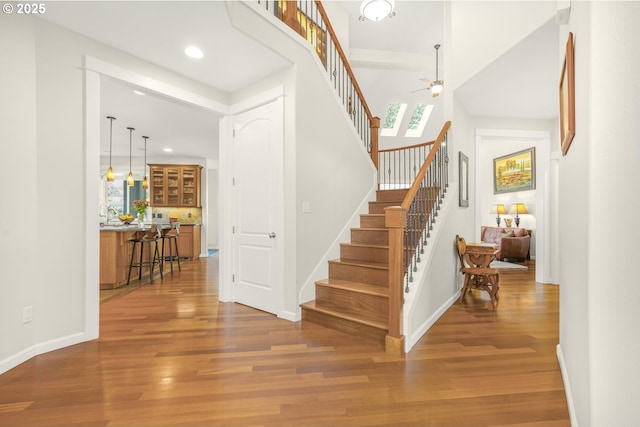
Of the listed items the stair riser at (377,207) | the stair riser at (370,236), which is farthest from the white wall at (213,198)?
the stair riser at (370,236)

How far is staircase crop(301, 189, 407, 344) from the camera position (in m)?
2.83

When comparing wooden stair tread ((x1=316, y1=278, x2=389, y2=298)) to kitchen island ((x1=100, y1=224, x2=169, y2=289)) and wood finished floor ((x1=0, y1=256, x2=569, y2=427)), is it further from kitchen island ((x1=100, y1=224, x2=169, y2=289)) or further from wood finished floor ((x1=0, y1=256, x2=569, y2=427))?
kitchen island ((x1=100, y1=224, x2=169, y2=289))

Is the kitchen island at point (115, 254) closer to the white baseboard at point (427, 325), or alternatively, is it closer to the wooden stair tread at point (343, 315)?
the wooden stair tread at point (343, 315)

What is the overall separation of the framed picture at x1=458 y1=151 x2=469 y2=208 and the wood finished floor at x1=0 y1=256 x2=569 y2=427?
1.68 m

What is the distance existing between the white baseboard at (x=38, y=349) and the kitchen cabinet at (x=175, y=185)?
20.6 feet

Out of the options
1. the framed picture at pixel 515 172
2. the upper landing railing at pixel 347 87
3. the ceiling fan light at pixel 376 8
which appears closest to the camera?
the ceiling fan light at pixel 376 8

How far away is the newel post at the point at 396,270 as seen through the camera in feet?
8.16

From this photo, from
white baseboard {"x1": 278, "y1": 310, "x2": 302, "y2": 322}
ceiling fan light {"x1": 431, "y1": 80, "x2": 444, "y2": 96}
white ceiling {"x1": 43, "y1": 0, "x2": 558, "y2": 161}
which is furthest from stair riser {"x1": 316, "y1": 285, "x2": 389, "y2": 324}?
ceiling fan light {"x1": 431, "y1": 80, "x2": 444, "y2": 96}

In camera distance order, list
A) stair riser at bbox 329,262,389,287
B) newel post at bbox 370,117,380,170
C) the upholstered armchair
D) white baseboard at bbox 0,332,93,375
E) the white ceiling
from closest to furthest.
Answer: white baseboard at bbox 0,332,93,375, the white ceiling, stair riser at bbox 329,262,389,287, newel post at bbox 370,117,380,170, the upholstered armchair

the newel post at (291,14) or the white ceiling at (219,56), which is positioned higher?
the newel post at (291,14)

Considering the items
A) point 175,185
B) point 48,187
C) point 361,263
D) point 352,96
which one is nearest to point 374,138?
point 352,96

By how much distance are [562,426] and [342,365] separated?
1311 mm

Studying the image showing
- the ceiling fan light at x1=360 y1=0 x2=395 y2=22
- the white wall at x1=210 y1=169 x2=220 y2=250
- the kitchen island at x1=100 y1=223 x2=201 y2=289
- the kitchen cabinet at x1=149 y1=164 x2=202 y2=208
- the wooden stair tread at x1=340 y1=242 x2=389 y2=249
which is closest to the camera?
the ceiling fan light at x1=360 y1=0 x2=395 y2=22

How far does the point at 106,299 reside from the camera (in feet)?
13.5
